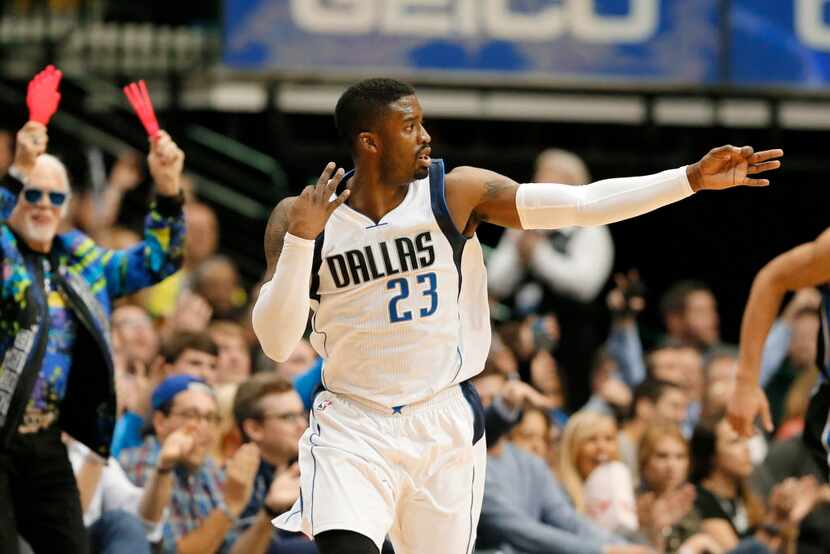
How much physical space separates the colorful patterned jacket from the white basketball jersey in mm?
1606

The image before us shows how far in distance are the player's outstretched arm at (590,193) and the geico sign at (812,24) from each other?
7344mm

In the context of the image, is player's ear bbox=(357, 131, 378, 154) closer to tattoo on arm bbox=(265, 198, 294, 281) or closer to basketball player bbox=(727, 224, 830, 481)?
tattoo on arm bbox=(265, 198, 294, 281)

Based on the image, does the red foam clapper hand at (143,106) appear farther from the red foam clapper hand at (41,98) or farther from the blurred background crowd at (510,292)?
the blurred background crowd at (510,292)

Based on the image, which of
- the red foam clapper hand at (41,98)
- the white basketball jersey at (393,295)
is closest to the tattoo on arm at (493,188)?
the white basketball jersey at (393,295)

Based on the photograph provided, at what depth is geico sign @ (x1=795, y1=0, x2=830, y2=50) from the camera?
41.2ft

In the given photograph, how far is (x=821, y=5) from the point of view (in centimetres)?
1252

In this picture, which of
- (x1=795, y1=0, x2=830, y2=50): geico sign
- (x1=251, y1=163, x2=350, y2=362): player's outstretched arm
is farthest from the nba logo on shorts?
(x1=795, y1=0, x2=830, y2=50): geico sign

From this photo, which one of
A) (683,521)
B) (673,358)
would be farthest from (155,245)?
(673,358)

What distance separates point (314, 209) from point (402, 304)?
49 cm

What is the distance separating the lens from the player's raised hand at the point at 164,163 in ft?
23.6

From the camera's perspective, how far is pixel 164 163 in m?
7.19

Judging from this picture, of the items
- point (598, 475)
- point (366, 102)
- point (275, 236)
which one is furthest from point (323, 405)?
point (598, 475)

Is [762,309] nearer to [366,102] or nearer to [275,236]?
[366,102]

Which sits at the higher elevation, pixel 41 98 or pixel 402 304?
pixel 41 98
